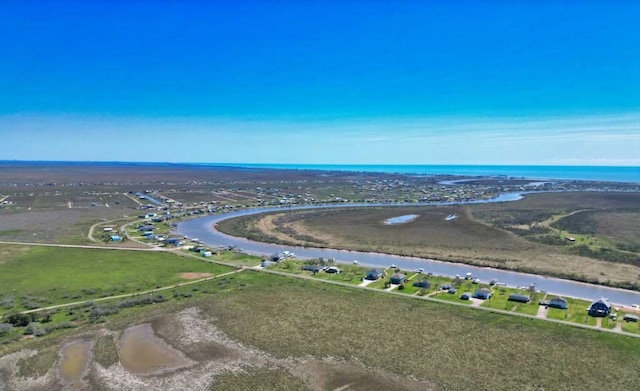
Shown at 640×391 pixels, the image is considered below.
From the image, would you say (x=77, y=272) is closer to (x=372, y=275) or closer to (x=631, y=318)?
(x=372, y=275)

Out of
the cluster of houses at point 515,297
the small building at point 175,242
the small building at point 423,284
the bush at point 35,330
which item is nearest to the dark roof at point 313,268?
the cluster of houses at point 515,297

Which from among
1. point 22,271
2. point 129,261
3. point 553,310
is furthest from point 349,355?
point 22,271

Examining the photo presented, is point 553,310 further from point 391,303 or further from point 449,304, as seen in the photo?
point 391,303

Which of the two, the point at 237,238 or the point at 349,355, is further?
the point at 237,238

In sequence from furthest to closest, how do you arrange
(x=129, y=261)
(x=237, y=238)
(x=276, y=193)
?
(x=276, y=193)
(x=237, y=238)
(x=129, y=261)

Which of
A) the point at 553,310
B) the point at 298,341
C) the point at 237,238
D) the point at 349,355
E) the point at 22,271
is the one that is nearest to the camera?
the point at 349,355

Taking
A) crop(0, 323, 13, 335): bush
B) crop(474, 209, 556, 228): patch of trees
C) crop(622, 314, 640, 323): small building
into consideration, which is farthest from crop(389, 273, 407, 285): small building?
crop(474, 209, 556, 228): patch of trees
